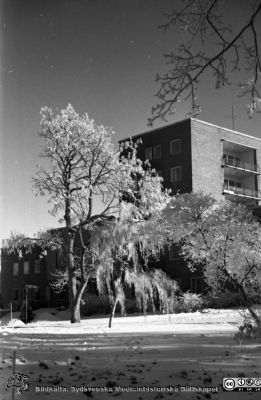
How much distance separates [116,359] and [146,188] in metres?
19.0

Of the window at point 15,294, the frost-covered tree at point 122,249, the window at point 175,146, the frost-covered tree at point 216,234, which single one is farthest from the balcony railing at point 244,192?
the frost-covered tree at point 216,234

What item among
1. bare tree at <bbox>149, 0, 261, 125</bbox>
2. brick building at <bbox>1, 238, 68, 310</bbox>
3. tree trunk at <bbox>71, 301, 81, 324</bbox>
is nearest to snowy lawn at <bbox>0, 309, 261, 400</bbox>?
bare tree at <bbox>149, 0, 261, 125</bbox>

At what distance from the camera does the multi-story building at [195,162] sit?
3666 cm

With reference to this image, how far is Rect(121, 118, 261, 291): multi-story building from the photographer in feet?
120

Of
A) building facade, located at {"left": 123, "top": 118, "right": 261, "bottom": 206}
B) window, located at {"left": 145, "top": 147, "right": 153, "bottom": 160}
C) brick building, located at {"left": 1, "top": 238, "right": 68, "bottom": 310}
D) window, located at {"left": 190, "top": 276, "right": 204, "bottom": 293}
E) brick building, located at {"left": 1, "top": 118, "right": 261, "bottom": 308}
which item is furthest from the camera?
brick building, located at {"left": 1, "top": 238, "right": 68, "bottom": 310}

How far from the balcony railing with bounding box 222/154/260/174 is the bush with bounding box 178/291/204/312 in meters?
14.0

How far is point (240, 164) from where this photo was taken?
43.3 m

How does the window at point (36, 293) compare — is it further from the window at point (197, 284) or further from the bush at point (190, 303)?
Result: the bush at point (190, 303)

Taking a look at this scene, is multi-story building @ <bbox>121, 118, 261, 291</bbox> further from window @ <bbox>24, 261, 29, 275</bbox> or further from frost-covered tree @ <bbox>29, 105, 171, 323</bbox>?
window @ <bbox>24, 261, 29, 275</bbox>

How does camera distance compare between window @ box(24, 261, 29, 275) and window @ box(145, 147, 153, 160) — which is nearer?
window @ box(145, 147, 153, 160)

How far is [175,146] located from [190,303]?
12788mm

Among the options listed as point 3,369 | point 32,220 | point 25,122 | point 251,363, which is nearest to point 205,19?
point 25,122

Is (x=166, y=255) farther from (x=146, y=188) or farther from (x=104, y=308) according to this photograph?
(x=146, y=188)

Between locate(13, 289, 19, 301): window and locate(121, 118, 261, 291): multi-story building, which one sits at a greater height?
locate(121, 118, 261, 291): multi-story building
